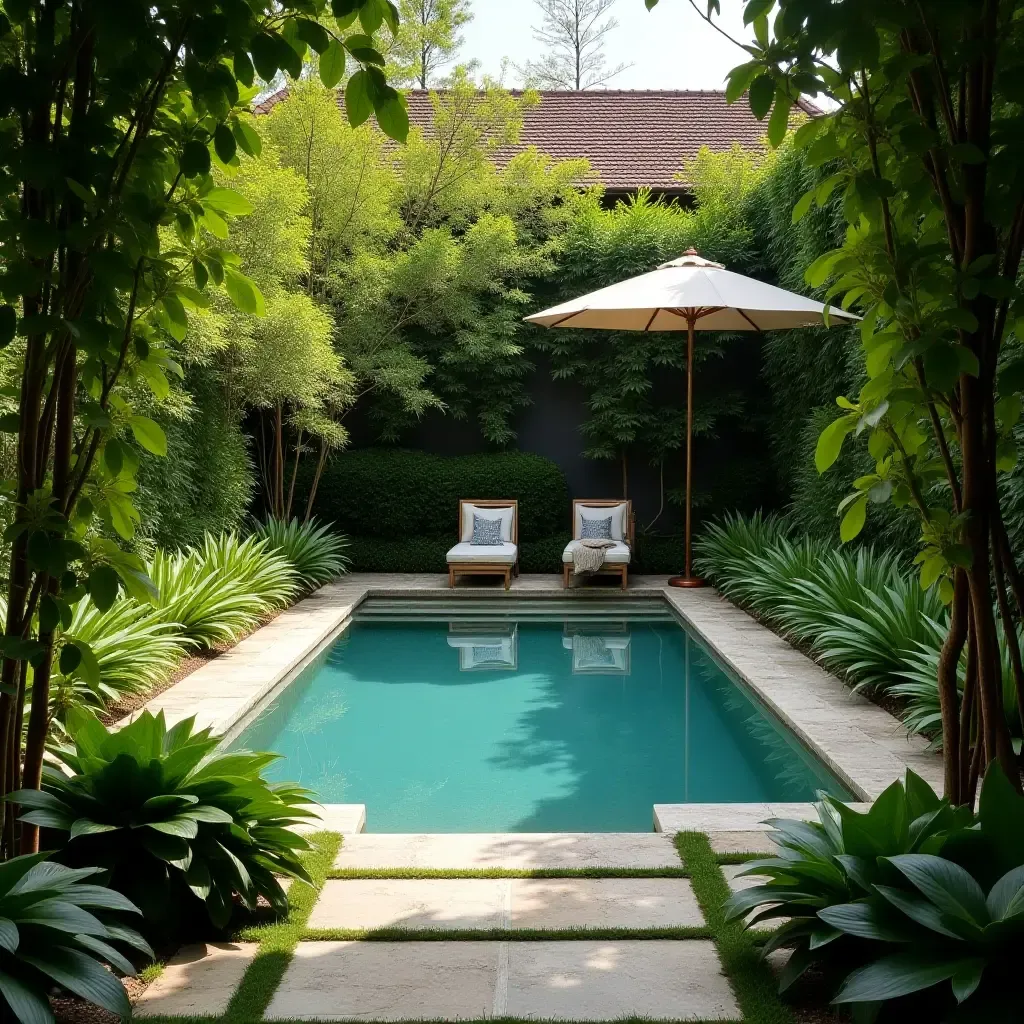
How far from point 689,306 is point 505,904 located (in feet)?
22.2

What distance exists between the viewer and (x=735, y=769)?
5.53 metres

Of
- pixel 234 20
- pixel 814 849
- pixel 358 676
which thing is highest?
pixel 234 20

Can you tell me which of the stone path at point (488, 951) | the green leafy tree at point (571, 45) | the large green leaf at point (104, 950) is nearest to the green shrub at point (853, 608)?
the stone path at point (488, 951)

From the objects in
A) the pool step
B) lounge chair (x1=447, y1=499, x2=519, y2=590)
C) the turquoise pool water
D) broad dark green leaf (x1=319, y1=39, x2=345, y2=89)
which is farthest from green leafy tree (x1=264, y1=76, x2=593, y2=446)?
broad dark green leaf (x1=319, y1=39, x2=345, y2=89)

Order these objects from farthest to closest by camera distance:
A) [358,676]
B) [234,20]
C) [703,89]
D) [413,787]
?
[703,89] < [358,676] < [413,787] < [234,20]

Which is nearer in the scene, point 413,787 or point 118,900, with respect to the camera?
point 118,900

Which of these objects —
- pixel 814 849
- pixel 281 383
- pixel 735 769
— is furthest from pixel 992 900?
pixel 281 383

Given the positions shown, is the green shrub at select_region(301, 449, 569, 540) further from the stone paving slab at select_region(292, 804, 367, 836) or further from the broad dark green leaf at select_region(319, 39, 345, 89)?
the broad dark green leaf at select_region(319, 39, 345, 89)

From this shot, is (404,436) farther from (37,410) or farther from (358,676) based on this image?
(37,410)

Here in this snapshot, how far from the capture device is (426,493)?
1191cm

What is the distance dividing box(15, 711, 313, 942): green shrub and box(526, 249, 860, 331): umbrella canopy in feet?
21.3

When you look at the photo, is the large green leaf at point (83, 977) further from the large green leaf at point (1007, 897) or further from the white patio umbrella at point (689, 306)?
the white patio umbrella at point (689, 306)

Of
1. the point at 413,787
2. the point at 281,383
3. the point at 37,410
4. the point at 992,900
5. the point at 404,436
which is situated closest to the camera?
the point at 992,900

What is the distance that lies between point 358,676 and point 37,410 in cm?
554
